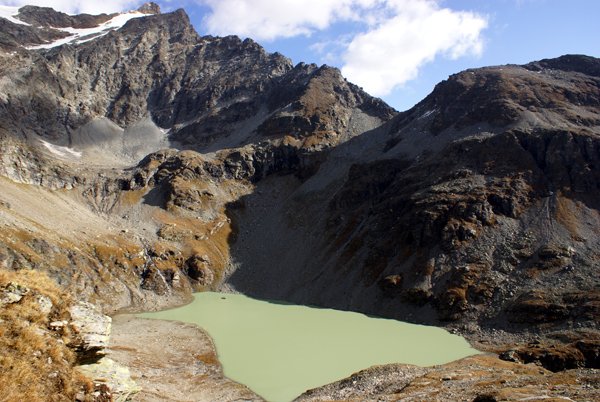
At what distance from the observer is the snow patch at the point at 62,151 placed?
390 feet

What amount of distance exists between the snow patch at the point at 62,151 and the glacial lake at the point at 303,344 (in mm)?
87351

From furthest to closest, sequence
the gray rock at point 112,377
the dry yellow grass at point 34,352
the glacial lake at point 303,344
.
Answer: the glacial lake at point 303,344 → the gray rock at point 112,377 → the dry yellow grass at point 34,352

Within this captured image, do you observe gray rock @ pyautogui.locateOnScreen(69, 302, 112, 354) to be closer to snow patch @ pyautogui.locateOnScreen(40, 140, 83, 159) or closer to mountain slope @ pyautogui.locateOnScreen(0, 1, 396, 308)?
mountain slope @ pyautogui.locateOnScreen(0, 1, 396, 308)

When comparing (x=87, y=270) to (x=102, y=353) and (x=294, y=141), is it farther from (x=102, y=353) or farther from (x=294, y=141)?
(x=294, y=141)

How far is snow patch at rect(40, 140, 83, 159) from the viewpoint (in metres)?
119

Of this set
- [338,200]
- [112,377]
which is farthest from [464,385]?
[338,200]

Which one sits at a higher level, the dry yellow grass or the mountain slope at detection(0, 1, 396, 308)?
the mountain slope at detection(0, 1, 396, 308)

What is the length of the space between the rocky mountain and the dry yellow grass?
37783mm

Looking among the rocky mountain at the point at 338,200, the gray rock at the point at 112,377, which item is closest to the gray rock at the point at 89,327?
the gray rock at the point at 112,377

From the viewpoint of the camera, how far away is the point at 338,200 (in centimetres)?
8888

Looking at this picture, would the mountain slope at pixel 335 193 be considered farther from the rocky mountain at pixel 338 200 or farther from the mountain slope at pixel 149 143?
the mountain slope at pixel 149 143

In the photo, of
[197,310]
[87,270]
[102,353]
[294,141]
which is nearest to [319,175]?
[294,141]

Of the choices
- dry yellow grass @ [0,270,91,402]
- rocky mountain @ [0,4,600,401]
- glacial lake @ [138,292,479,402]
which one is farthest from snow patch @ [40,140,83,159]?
dry yellow grass @ [0,270,91,402]

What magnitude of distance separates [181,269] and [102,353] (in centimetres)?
6389
